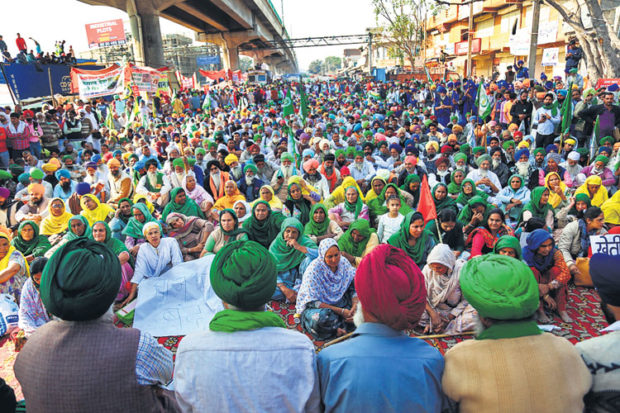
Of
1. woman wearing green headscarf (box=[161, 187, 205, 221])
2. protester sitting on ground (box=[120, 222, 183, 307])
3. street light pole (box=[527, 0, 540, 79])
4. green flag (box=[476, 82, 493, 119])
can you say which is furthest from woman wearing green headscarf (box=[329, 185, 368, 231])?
street light pole (box=[527, 0, 540, 79])

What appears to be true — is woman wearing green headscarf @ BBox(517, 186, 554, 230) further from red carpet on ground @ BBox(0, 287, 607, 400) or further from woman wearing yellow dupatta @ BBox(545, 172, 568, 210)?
red carpet on ground @ BBox(0, 287, 607, 400)

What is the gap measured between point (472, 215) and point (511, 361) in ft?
10.3

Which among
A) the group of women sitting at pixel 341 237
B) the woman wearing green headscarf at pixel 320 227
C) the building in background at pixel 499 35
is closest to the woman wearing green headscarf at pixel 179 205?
the group of women sitting at pixel 341 237

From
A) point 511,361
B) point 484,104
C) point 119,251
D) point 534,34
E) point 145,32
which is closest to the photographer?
point 511,361

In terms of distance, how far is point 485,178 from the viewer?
5457 mm

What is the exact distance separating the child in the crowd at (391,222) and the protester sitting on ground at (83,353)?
3.02 m

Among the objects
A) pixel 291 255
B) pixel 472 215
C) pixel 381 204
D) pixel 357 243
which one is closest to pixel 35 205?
pixel 291 255

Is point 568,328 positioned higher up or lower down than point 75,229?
lower down

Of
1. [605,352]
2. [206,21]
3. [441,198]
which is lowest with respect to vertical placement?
[441,198]

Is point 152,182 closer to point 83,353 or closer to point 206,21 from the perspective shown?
point 83,353

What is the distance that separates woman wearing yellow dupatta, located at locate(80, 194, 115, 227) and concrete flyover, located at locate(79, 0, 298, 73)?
18.9 m

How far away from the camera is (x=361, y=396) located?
50.9 inches

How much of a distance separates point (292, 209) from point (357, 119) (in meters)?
7.52

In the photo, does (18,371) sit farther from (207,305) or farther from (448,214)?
(448,214)
